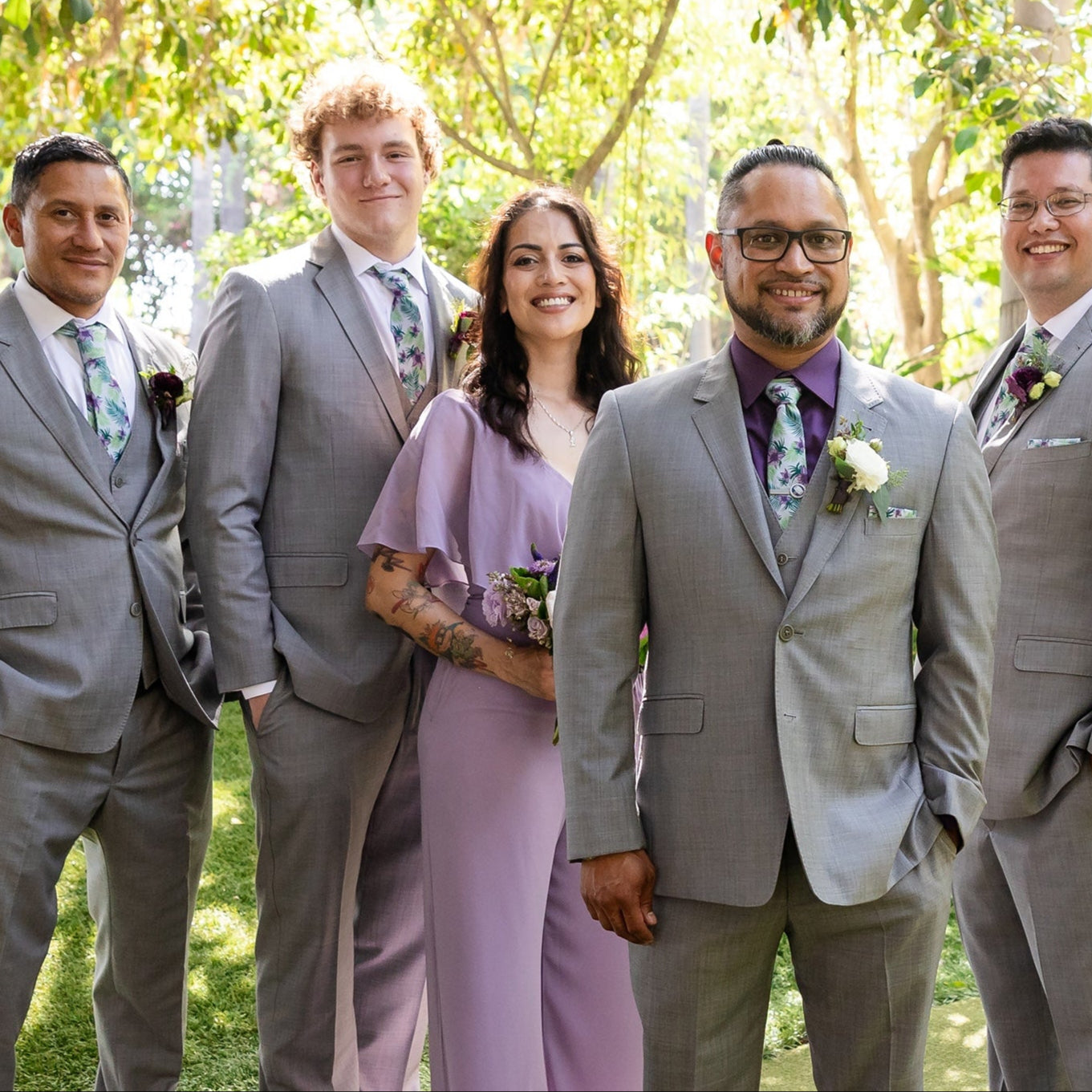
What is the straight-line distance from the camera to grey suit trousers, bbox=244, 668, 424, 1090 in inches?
122

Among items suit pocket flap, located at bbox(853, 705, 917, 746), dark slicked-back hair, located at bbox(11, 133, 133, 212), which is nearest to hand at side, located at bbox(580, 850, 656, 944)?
suit pocket flap, located at bbox(853, 705, 917, 746)

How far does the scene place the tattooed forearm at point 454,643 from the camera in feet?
9.37

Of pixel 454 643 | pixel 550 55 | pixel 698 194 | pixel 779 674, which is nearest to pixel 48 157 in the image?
pixel 454 643

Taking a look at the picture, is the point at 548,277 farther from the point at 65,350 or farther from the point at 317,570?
the point at 65,350

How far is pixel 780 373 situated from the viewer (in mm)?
2404

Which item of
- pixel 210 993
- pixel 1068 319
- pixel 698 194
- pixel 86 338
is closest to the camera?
pixel 1068 319

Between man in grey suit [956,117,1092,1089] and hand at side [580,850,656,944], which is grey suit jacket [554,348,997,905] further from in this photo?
man in grey suit [956,117,1092,1089]

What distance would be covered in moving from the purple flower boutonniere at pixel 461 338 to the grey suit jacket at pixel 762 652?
0.93 metres

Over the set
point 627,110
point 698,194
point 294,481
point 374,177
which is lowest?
point 294,481

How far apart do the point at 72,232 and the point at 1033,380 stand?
7.17 ft

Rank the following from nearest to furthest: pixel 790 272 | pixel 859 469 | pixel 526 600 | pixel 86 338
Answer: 1. pixel 859 469
2. pixel 790 272
3. pixel 526 600
4. pixel 86 338

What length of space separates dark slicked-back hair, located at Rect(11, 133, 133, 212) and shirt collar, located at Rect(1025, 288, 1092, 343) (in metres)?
2.14

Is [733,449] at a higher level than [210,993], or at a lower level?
higher

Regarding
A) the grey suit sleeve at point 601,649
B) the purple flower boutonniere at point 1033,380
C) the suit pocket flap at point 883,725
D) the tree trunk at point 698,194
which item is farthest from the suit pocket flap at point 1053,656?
the tree trunk at point 698,194
